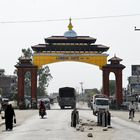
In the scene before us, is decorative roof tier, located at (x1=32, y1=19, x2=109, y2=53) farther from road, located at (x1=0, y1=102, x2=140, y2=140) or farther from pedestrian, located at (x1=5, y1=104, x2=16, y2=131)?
pedestrian, located at (x1=5, y1=104, x2=16, y2=131)

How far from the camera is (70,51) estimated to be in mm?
86062

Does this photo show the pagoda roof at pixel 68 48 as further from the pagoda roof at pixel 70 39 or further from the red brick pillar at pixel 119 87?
the red brick pillar at pixel 119 87

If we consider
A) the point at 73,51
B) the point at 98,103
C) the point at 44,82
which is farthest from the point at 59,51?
the point at 44,82

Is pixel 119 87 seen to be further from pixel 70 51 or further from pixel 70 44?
pixel 70 44

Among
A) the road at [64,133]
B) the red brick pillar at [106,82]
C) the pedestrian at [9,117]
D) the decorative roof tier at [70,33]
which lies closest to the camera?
the road at [64,133]

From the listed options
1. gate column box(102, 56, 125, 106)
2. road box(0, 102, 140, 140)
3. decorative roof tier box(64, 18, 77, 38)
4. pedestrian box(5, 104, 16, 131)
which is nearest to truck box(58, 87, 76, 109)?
gate column box(102, 56, 125, 106)

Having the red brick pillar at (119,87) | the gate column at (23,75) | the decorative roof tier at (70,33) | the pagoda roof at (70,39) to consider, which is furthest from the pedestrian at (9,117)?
the pagoda roof at (70,39)

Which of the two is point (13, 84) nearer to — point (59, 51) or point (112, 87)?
point (112, 87)

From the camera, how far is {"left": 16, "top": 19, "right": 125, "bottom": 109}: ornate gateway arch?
84750 millimetres

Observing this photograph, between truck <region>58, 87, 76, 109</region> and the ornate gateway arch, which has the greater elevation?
the ornate gateway arch

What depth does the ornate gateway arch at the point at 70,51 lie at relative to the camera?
278 feet

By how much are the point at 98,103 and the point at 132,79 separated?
386ft

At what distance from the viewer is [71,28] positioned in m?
88.1

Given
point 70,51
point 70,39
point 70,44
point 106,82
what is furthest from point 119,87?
point 70,39
